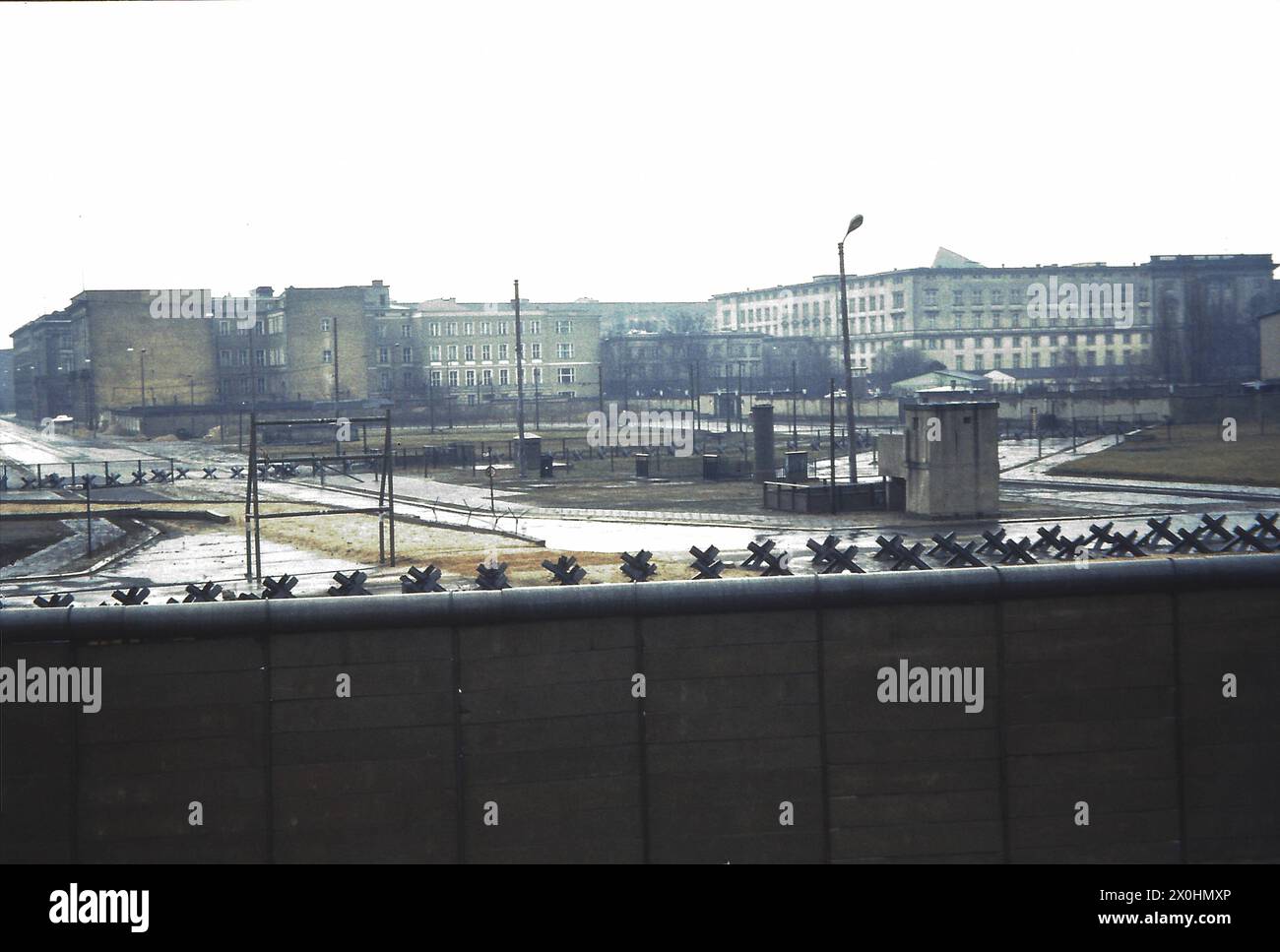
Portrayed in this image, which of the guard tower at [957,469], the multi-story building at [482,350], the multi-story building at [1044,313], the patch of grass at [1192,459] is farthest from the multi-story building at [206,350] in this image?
the guard tower at [957,469]

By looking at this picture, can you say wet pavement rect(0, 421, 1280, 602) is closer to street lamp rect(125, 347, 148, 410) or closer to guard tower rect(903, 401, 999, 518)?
guard tower rect(903, 401, 999, 518)

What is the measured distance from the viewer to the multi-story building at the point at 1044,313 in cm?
14175

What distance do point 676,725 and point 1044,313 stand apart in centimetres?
14706

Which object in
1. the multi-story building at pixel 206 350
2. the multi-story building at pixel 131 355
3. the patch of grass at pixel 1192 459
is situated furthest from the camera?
the multi-story building at pixel 206 350

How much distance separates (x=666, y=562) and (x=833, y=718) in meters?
15.3

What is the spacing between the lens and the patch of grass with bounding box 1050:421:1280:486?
45531 mm

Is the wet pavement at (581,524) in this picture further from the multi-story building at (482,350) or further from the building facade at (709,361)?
the building facade at (709,361)

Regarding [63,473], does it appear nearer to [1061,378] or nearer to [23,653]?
[23,653]

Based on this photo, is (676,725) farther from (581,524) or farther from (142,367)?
(142,367)

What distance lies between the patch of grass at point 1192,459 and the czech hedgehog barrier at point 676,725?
3319cm

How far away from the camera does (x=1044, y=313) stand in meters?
150

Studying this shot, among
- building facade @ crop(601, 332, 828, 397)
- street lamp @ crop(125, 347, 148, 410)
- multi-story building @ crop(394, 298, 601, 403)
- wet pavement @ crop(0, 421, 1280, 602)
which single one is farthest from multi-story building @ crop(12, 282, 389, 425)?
wet pavement @ crop(0, 421, 1280, 602)


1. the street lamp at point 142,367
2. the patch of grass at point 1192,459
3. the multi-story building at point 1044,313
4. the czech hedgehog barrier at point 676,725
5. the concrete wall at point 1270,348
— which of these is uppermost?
the multi-story building at point 1044,313

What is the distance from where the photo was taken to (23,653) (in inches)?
413
